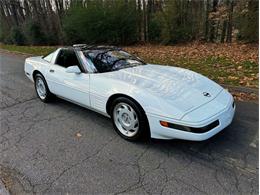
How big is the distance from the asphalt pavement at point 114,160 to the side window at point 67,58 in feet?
3.10

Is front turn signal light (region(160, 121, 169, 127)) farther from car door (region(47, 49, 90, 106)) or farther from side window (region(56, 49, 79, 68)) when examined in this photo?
side window (region(56, 49, 79, 68))

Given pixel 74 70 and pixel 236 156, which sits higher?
pixel 74 70

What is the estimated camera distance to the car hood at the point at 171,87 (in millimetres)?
2654

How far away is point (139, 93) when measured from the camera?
2857 mm

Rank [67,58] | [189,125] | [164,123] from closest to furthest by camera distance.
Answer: [189,125]
[164,123]
[67,58]

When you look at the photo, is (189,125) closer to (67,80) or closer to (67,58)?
(67,80)

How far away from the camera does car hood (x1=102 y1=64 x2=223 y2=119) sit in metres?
2.65

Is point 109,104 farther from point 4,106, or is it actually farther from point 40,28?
point 40,28

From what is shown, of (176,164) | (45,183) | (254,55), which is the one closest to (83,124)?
(45,183)

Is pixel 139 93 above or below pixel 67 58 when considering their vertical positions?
below

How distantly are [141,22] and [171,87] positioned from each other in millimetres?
12661

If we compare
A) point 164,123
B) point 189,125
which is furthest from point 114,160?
point 189,125

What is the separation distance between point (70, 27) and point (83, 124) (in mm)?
13230

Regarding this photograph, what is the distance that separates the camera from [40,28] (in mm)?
17844
